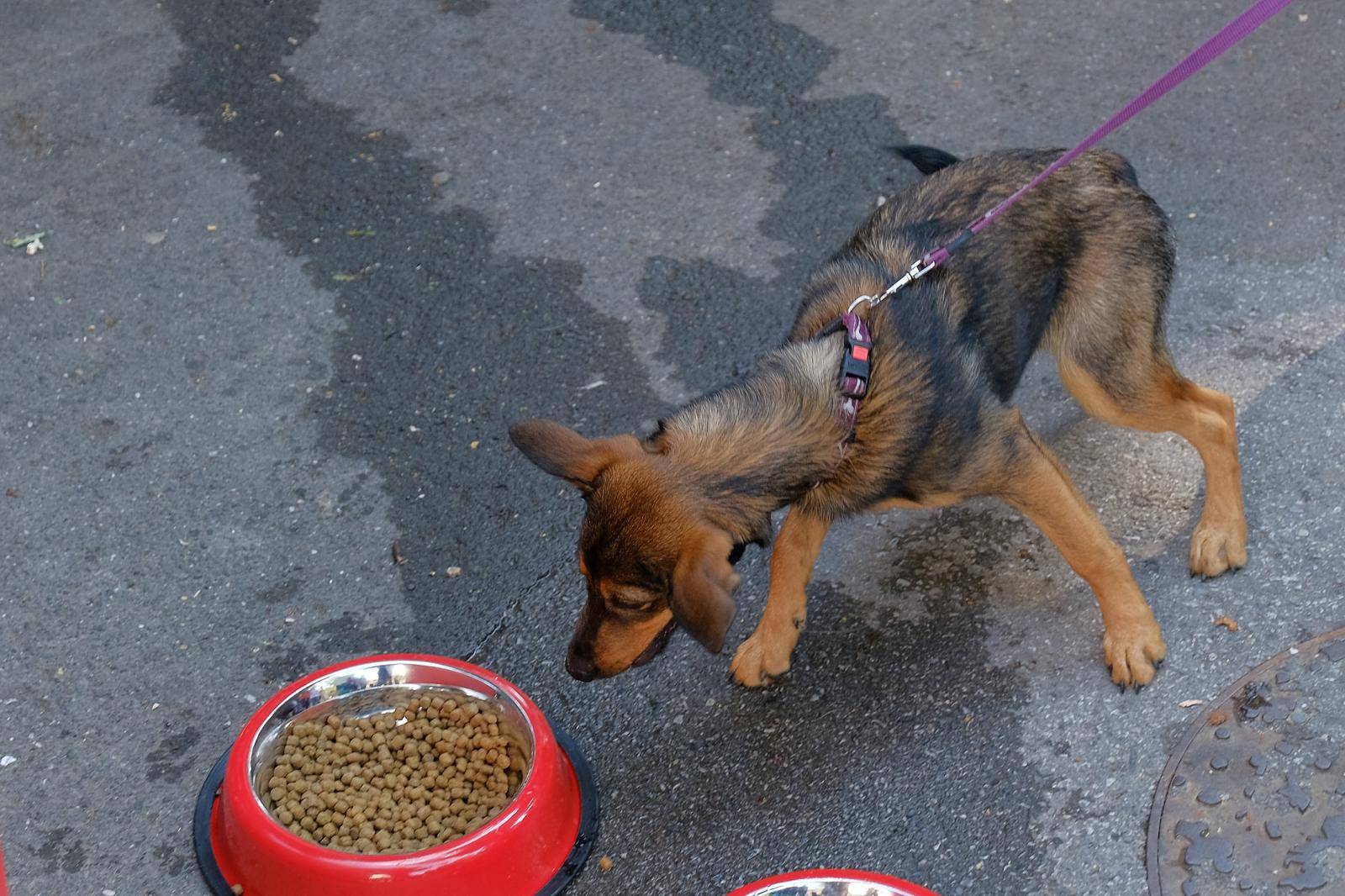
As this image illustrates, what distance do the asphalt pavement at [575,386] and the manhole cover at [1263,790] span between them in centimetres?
9

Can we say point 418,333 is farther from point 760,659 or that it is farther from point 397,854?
point 397,854

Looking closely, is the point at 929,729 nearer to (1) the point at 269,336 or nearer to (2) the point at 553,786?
(2) the point at 553,786

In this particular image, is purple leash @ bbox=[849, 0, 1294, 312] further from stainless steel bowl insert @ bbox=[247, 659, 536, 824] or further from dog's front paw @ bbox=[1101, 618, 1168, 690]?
stainless steel bowl insert @ bbox=[247, 659, 536, 824]

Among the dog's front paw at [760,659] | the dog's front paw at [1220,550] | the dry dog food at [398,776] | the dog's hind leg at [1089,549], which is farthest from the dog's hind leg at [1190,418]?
the dry dog food at [398,776]

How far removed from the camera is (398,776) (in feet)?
Answer: 12.0

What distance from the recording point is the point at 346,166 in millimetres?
6328

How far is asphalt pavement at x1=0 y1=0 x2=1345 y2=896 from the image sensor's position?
381 centimetres

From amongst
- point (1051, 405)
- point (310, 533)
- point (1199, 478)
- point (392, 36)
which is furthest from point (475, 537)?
point (392, 36)

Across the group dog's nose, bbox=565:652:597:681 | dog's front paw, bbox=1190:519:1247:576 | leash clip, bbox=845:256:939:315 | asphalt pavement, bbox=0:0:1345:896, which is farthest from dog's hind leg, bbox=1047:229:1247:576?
dog's nose, bbox=565:652:597:681

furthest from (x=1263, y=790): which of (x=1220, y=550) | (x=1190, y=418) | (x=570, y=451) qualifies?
(x=570, y=451)

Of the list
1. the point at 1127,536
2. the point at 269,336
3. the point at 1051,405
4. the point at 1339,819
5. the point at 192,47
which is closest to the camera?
the point at 1339,819

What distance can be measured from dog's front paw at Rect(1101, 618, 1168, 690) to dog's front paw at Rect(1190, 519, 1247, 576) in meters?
0.38

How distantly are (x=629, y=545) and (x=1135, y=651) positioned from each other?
5.55 ft

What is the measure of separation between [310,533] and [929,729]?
218 cm
